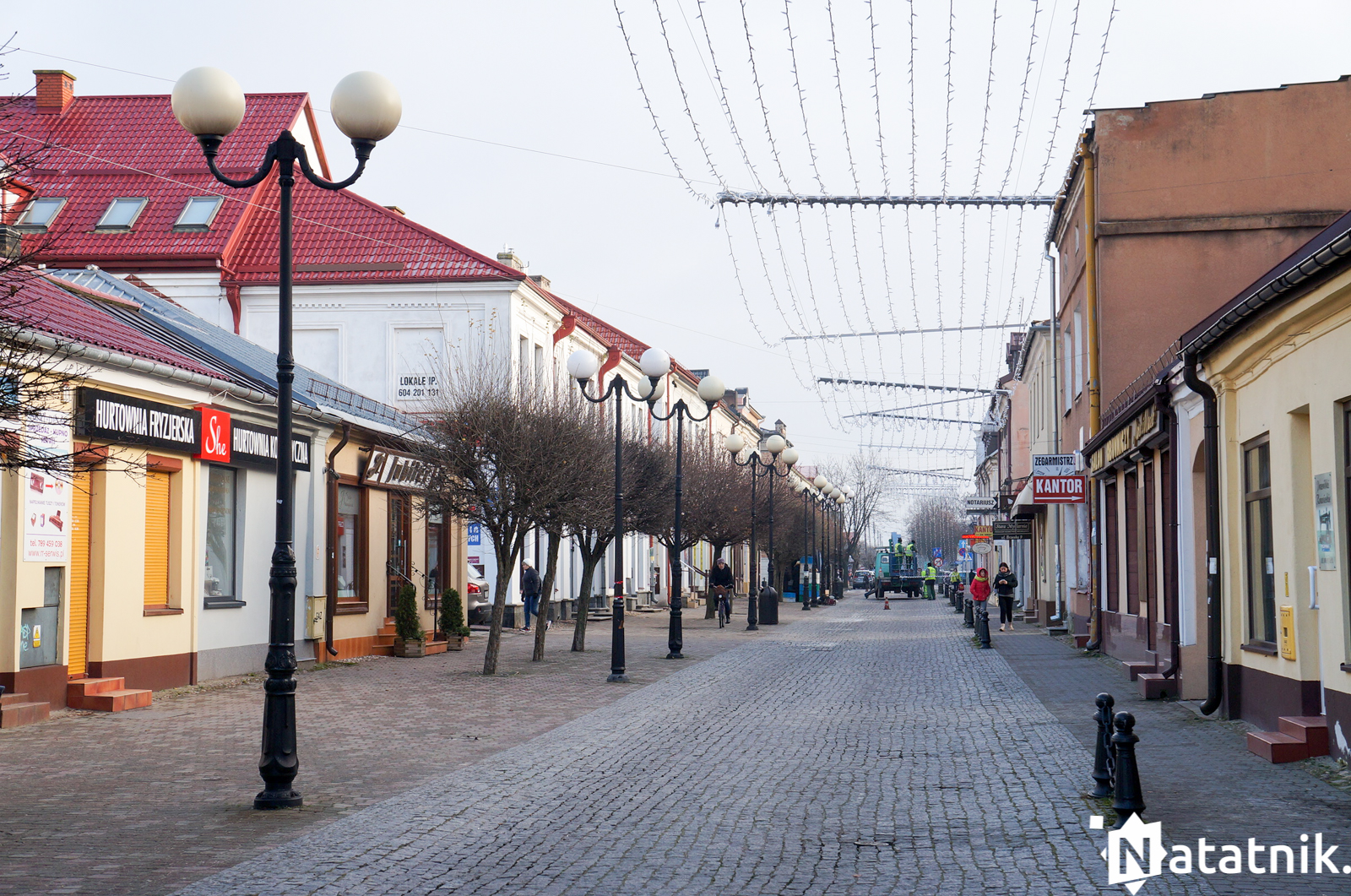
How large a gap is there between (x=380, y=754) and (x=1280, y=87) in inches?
749

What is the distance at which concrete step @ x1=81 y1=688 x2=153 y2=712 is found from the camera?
48.8ft

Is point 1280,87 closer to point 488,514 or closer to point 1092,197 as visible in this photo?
point 1092,197

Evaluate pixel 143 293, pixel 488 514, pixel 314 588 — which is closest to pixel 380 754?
pixel 488 514

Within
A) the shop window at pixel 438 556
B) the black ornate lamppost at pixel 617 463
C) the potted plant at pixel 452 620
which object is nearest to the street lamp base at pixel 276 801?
the black ornate lamppost at pixel 617 463

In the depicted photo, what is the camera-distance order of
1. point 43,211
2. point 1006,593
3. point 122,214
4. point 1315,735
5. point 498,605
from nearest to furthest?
point 1315,735 < point 498,605 < point 43,211 < point 122,214 < point 1006,593

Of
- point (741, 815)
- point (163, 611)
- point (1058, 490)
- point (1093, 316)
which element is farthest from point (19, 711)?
point (1093, 316)

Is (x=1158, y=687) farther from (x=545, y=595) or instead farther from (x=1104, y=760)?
(x=545, y=595)

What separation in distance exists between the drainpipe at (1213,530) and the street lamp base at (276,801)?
9.05 m

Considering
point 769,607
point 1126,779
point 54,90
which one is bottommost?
point 769,607

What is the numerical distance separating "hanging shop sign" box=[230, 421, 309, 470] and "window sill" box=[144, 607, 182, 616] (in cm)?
237

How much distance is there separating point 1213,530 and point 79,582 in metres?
12.5

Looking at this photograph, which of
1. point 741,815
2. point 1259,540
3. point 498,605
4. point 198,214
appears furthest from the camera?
point 198,214

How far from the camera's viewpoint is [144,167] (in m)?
33.8

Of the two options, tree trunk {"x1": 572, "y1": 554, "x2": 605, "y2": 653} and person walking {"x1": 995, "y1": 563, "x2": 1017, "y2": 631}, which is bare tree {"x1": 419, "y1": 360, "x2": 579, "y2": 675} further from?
person walking {"x1": 995, "y1": 563, "x2": 1017, "y2": 631}
